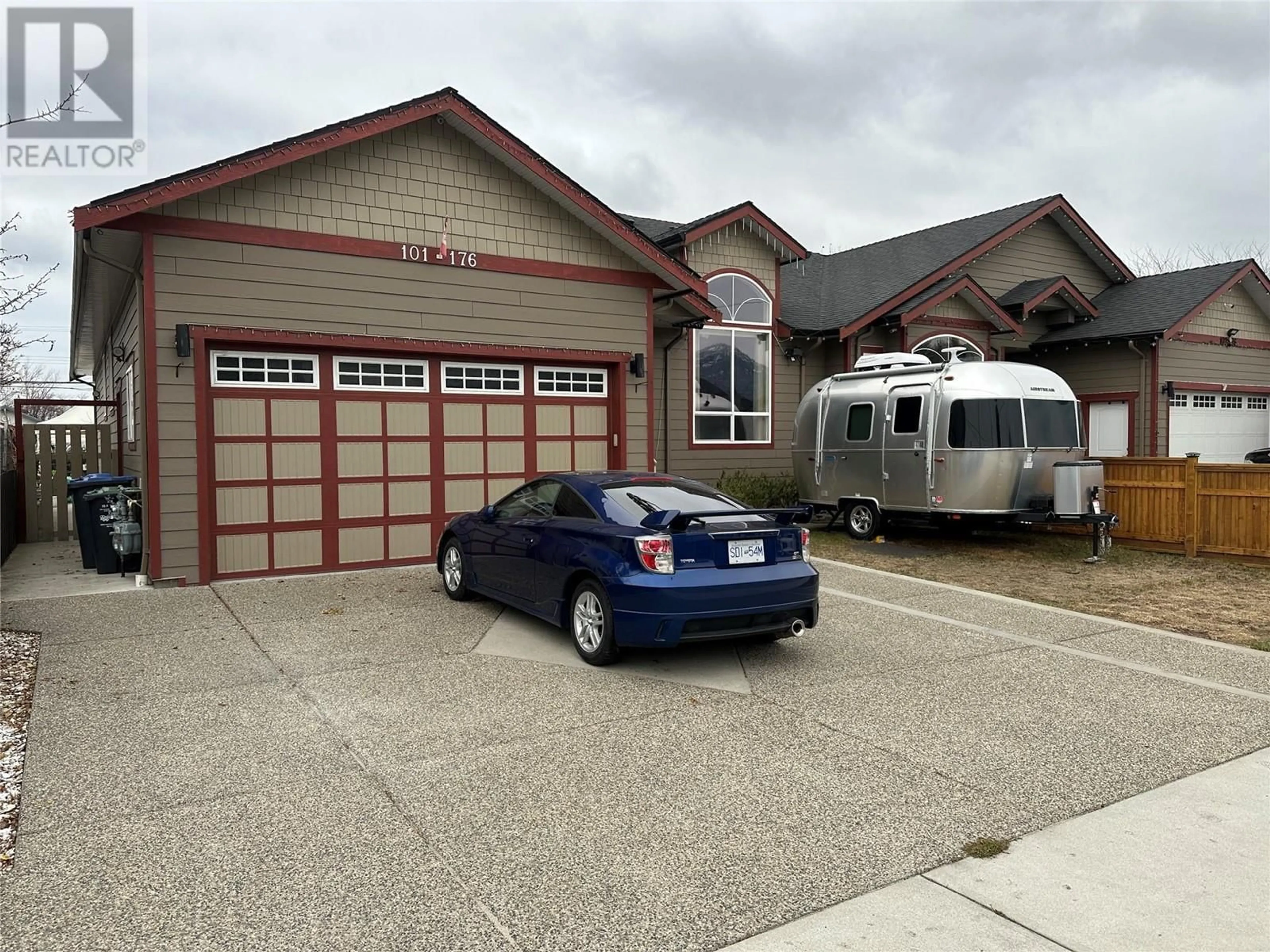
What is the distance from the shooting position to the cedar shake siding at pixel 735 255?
1570 cm

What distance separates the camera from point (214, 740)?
16.4 feet

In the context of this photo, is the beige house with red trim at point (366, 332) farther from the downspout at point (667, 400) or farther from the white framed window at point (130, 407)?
the downspout at point (667, 400)

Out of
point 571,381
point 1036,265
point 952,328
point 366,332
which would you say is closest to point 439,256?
point 366,332

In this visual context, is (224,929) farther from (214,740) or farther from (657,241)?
(657,241)

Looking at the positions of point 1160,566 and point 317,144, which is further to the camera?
point 1160,566

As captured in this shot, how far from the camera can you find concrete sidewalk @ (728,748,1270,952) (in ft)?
10.4

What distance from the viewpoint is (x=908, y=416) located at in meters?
12.8

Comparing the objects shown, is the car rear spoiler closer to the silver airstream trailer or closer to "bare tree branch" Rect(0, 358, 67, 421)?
the silver airstream trailer

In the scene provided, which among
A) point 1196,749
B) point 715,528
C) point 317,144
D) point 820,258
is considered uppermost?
point 820,258

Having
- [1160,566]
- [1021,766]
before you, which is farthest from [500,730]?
[1160,566]

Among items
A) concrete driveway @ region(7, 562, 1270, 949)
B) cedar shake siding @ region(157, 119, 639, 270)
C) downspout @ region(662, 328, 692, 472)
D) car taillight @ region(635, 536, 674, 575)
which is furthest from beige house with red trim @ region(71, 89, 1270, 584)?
car taillight @ region(635, 536, 674, 575)

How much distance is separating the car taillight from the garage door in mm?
5333

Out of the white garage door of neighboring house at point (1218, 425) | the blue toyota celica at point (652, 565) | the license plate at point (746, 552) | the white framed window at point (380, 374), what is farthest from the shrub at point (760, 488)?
the white garage door of neighboring house at point (1218, 425)

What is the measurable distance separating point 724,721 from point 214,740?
9.65ft
